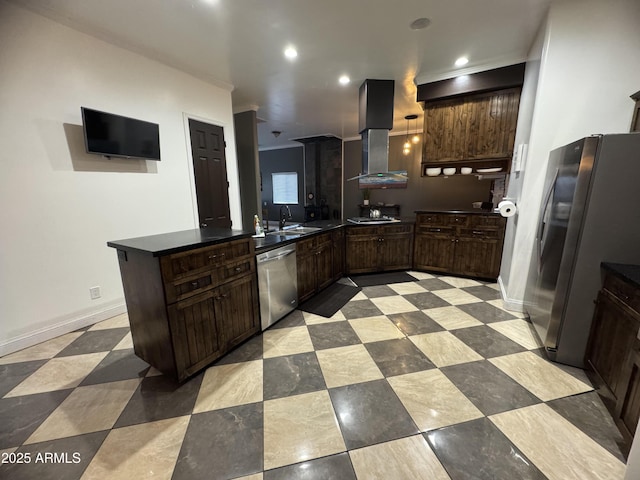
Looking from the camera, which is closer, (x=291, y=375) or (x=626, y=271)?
(x=626, y=271)

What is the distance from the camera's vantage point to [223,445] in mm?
1367

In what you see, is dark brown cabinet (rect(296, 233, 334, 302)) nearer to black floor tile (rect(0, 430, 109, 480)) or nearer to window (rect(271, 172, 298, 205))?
black floor tile (rect(0, 430, 109, 480))

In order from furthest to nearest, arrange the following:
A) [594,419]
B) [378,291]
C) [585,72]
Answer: [378,291], [585,72], [594,419]

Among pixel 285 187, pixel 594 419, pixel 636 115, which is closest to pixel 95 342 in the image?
pixel 594 419

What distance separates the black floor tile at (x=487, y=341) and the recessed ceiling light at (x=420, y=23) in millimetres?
2955

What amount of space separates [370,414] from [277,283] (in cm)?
140

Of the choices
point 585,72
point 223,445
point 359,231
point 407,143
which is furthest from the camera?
point 407,143

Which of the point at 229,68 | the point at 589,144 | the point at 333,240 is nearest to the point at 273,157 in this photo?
the point at 229,68

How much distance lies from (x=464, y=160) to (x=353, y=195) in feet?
12.4

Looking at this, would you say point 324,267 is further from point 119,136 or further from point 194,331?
point 119,136

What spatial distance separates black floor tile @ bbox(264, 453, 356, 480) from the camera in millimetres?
1200

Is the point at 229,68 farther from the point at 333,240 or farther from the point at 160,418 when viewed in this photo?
the point at 160,418

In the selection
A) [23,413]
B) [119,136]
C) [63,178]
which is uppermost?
[119,136]

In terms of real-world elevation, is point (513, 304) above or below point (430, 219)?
below
